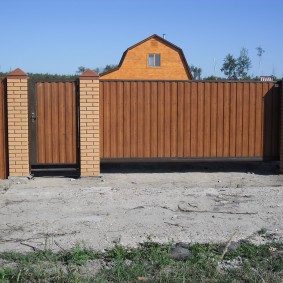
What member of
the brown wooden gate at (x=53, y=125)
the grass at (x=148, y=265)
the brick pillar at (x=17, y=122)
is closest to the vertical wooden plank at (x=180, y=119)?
the brown wooden gate at (x=53, y=125)

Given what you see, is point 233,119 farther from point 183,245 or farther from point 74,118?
point 183,245

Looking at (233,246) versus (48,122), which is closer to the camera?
(233,246)

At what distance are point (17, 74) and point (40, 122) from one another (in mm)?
1055

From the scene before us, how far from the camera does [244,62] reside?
61.1 m

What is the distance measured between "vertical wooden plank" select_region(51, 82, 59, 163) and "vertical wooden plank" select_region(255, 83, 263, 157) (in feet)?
13.6

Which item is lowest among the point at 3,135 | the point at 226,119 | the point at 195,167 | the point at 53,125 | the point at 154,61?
the point at 195,167

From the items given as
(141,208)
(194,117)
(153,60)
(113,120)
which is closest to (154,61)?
(153,60)

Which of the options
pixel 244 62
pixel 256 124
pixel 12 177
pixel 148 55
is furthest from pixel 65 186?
pixel 244 62

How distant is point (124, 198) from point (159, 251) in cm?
296

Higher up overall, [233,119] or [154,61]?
[154,61]

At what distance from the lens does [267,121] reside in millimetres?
10453

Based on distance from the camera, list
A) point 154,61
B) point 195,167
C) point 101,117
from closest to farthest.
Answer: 1. point 101,117
2. point 195,167
3. point 154,61

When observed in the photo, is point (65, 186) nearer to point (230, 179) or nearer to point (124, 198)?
point (124, 198)

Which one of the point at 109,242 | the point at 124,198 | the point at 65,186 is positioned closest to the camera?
the point at 109,242
